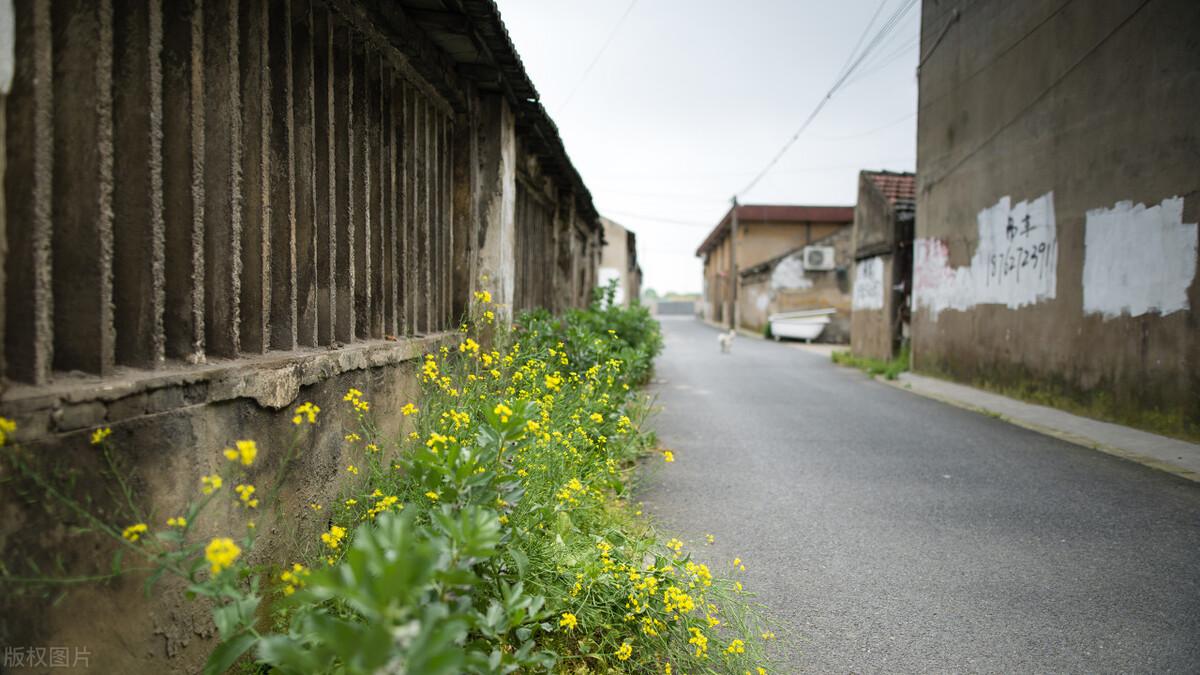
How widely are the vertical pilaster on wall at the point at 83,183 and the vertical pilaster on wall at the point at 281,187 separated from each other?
0.79 m

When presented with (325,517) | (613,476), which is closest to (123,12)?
(325,517)

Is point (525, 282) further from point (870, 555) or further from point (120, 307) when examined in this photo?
point (120, 307)

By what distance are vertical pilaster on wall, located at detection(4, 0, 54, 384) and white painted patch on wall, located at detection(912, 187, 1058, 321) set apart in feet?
30.4

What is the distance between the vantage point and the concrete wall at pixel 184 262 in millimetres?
1598

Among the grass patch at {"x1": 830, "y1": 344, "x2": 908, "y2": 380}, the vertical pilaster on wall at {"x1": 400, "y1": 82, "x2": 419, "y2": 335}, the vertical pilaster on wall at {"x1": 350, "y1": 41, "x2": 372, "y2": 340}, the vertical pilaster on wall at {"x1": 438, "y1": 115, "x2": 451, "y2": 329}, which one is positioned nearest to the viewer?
the vertical pilaster on wall at {"x1": 350, "y1": 41, "x2": 372, "y2": 340}

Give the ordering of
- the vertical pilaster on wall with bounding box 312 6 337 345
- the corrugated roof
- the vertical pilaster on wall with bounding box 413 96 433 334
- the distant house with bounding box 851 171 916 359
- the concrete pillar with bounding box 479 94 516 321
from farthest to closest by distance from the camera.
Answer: the corrugated roof < the distant house with bounding box 851 171 916 359 < the concrete pillar with bounding box 479 94 516 321 < the vertical pilaster on wall with bounding box 413 96 433 334 < the vertical pilaster on wall with bounding box 312 6 337 345

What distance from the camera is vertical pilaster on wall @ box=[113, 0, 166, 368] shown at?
1888 millimetres

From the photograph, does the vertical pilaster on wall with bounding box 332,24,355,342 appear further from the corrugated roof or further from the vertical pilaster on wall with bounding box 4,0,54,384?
the corrugated roof

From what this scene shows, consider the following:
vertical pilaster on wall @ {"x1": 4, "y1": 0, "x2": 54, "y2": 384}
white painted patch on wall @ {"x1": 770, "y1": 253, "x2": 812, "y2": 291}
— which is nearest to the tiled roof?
white painted patch on wall @ {"x1": 770, "y1": 253, "x2": 812, "y2": 291}

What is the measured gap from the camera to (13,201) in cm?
158

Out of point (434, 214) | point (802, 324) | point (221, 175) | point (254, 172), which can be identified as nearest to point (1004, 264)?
point (434, 214)

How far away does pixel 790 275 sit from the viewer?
86.4 ft

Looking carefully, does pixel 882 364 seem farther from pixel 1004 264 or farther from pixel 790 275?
pixel 790 275

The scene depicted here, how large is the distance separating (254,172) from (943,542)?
3.84 m
